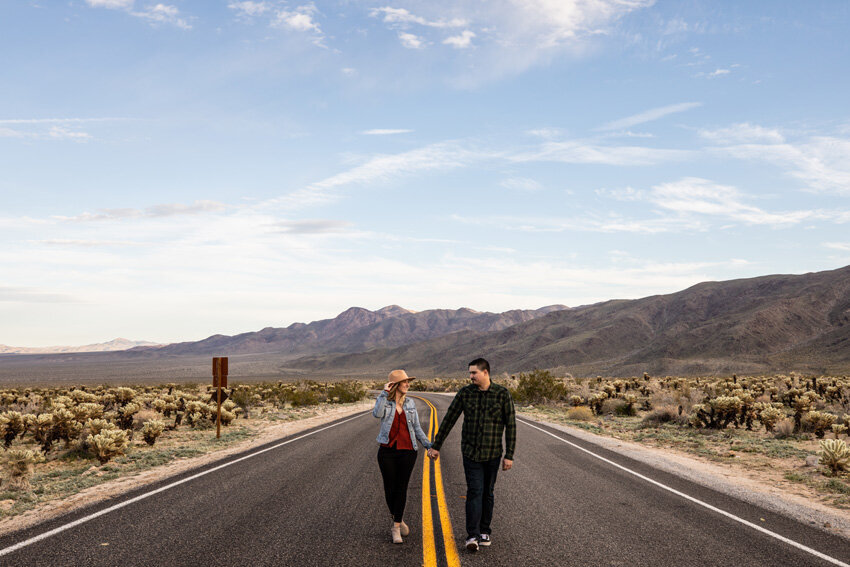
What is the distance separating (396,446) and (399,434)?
0.14m

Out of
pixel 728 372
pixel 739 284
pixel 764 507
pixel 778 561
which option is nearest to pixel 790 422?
pixel 764 507

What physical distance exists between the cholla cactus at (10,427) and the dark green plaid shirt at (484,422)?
52.2ft

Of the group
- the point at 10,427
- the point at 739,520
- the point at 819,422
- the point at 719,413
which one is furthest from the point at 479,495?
the point at 719,413

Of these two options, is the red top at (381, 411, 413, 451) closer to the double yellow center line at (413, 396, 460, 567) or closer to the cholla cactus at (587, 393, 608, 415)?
the double yellow center line at (413, 396, 460, 567)

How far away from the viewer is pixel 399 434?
20.6 feet

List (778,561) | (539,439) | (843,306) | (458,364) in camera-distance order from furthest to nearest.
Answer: (458,364) → (843,306) → (539,439) → (778,561)

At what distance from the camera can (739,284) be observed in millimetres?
133125

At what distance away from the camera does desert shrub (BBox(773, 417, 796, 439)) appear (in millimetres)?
18094

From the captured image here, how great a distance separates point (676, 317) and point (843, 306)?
3464 centimetres

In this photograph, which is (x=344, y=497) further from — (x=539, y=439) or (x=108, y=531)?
(x=539, y=439)

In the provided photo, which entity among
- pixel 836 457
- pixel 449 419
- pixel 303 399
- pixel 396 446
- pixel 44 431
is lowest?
pixel 303 399

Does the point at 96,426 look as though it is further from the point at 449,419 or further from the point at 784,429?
the point at 784,429

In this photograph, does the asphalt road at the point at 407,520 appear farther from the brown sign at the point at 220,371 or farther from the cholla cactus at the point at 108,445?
the brown sign at the point at 220,371

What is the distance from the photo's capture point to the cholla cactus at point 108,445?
12328mm
